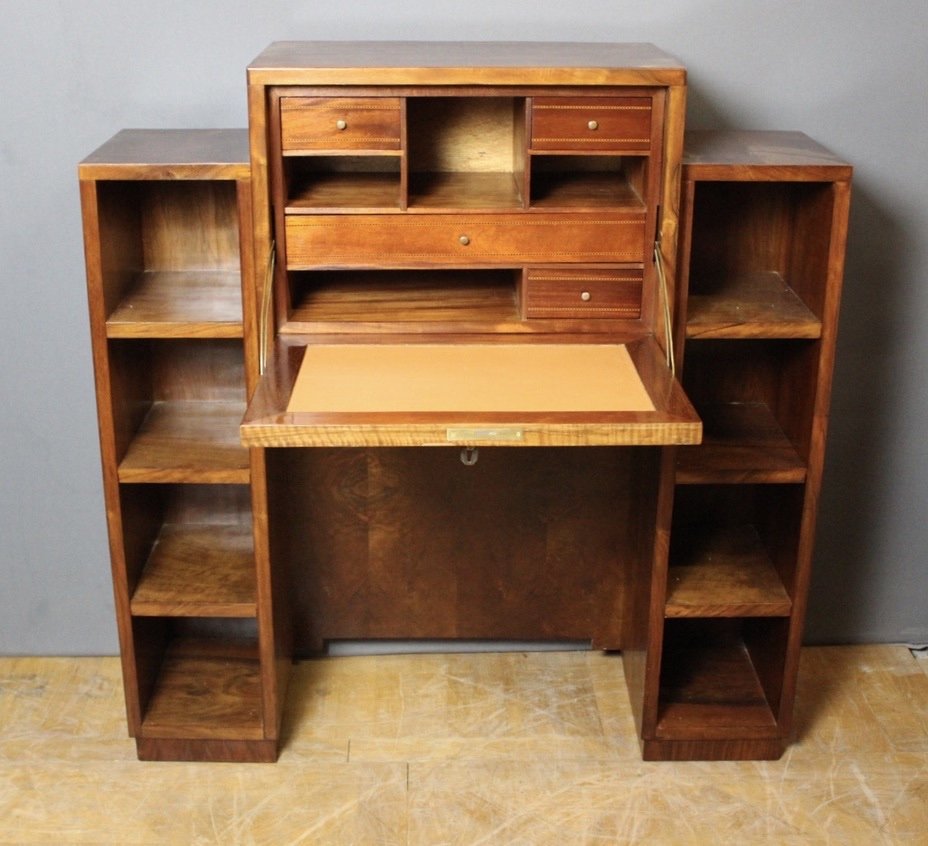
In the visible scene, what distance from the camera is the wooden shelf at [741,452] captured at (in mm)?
3080

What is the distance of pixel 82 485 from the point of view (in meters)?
3.56

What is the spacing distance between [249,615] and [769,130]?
5.69 feet

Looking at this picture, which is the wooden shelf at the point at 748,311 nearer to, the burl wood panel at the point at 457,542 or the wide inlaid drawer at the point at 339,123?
the burl wood panel at the point at 457,542

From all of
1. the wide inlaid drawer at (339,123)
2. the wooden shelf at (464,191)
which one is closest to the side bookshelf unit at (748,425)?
the wooden shelf at (464,191)

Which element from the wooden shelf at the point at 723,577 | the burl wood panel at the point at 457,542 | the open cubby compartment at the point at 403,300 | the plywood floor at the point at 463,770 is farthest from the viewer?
the burl wood panel at the point at 457,542

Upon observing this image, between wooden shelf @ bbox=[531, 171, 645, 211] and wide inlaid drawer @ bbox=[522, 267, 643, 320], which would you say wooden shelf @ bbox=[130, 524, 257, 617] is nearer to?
wide inlaid drawer @ bbox=[522, 267, 643, 320]

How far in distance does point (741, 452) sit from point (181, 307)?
136 centimetres

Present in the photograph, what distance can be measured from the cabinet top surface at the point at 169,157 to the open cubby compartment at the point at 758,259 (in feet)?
3.52

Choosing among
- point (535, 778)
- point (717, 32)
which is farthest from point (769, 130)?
point (535, 778)

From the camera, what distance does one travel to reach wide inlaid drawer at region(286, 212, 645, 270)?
2.84 metres

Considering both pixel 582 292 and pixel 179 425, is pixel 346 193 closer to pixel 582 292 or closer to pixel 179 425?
pixel 582 292

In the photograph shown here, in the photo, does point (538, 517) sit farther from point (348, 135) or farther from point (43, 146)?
point (43, 146)

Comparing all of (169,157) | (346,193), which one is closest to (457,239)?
(346,193)

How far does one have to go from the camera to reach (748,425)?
3.30 m
